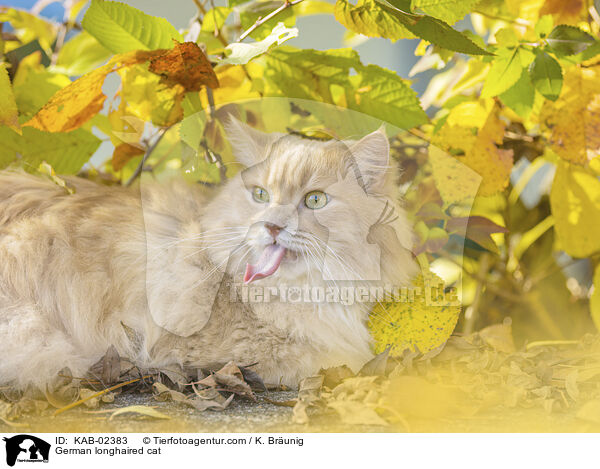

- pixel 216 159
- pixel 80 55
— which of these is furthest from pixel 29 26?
pixel 216 159

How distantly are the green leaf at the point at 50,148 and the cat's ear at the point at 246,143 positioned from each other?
0.32 metres

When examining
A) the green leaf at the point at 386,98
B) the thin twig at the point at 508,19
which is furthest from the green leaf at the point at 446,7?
the thin twig at the point at 508,19

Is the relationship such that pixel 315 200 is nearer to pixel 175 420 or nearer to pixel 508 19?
pixel 175 420

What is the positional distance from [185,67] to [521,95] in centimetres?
58

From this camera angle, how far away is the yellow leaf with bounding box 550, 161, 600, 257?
3.21 ft

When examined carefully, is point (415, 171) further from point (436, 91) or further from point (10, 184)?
point (10, 184)

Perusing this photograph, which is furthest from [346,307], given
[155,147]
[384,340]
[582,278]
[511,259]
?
[582,278]

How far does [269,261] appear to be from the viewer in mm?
776

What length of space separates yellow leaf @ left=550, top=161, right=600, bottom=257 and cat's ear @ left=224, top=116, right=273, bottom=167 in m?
0.60

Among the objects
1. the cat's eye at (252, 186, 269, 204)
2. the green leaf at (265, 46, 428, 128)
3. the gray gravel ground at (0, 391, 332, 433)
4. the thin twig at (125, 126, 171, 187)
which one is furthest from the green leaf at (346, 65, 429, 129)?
the gray gravel ground at (0, 391, 332, 433)

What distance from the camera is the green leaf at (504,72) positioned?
2.82 ft

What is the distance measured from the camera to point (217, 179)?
858 millimetres

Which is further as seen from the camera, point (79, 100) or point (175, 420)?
point (79, 100)
